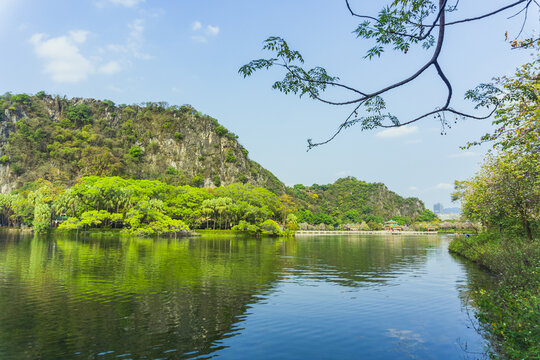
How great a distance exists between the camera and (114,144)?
13962 centimetres

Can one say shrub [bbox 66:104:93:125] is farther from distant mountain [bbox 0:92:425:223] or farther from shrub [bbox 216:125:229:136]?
shrub [bbox 216:125:229:136]

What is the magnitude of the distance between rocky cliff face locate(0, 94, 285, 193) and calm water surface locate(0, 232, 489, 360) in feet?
327

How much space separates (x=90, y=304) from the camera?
12.9 metres

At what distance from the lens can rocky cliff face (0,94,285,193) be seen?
113m

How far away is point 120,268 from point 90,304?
32.0 ft

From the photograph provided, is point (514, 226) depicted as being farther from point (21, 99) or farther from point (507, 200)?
point (21, 99)

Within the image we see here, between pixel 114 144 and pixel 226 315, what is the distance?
144402 mm

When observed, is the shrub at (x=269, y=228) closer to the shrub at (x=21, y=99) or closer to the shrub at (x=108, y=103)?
the shrub at (x=21, y=99)


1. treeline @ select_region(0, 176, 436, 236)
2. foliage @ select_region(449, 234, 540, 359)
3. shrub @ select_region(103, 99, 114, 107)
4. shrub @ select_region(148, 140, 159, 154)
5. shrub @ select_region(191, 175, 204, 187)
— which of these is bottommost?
foliage @ select_region(449, 234, 540, 359)

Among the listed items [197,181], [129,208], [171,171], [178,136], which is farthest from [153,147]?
[129,208]

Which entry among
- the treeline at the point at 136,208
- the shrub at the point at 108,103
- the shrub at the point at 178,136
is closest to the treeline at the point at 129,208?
the treeline at the point at 136,208

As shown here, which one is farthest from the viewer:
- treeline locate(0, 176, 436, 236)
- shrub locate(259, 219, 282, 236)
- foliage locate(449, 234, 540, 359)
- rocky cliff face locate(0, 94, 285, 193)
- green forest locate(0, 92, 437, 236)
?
rocky cliff face locate(0, 94, 285, 193)

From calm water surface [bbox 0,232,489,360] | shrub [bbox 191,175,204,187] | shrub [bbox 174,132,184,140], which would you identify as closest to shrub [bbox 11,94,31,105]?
shrub [bbox 174,132,184,140]

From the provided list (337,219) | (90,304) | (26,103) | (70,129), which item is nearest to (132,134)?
(70,129)
